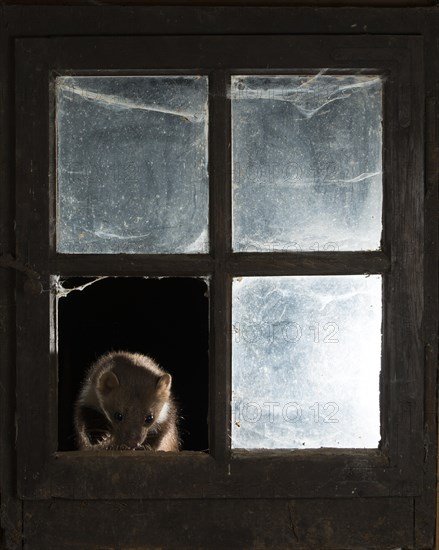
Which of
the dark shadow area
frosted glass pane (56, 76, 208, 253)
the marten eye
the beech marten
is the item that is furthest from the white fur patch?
frosted glass pane (56, 76, 208, 253)

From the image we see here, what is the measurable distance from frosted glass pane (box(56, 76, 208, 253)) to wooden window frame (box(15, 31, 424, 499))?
0.05 metres

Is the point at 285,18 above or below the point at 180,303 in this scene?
above

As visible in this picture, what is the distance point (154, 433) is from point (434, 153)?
1.60m

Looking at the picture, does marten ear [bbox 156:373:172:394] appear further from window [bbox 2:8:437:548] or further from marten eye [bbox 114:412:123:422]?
window [bbox 2:8:437:548]

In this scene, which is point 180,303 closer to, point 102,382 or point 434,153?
point 102,382

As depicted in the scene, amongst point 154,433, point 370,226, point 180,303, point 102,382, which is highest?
point 370,226

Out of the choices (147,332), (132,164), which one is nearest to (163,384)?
(147,332)

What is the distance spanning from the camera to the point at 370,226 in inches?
77.7

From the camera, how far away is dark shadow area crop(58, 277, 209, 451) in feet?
10.6

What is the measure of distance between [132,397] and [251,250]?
116 cm

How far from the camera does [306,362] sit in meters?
1.99

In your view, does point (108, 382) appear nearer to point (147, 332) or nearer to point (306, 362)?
point (147, 332)

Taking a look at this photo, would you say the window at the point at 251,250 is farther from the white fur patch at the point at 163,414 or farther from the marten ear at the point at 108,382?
the white fur patch at the point at 163,414

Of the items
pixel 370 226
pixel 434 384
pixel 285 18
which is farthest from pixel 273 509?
pixel 285 18
